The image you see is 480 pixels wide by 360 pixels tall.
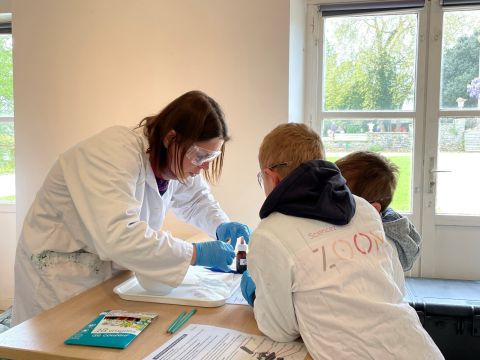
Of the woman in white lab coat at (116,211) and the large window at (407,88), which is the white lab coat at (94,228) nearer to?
the woman in white lab coat at (116,211)

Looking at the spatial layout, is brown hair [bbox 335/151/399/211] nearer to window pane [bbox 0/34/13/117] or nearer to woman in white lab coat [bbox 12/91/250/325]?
woman in white lab coat [bbox 12/91/250/325]

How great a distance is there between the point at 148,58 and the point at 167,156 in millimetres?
1194

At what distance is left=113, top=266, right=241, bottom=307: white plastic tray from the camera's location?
1159 millimetres

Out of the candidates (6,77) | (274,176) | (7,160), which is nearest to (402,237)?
(274,176)

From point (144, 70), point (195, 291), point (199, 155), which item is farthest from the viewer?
point (144, 70)

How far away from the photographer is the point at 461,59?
2.54 m

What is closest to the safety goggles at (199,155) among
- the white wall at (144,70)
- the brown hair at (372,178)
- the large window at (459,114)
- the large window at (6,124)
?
the brown hair at (372,178)

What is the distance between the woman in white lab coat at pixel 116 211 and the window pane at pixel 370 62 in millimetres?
1526

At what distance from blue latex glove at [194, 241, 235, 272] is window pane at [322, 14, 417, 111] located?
1.65 metres

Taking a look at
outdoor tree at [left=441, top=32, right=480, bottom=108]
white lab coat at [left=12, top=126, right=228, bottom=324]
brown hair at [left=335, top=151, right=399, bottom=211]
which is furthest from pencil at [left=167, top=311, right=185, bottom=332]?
outdoor tree at [left=441, top=32, right=480, bottom=108]

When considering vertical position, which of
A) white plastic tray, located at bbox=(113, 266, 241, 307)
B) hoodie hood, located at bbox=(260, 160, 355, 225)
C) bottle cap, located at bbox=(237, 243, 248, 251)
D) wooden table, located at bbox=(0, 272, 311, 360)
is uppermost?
hoodie hood, located at bbox=(260, 160, 355, 225)

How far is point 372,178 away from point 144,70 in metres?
1.52

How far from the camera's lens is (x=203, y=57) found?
7.60 feet

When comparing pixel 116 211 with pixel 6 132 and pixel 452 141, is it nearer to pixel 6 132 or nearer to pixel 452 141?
pixel 452 141
